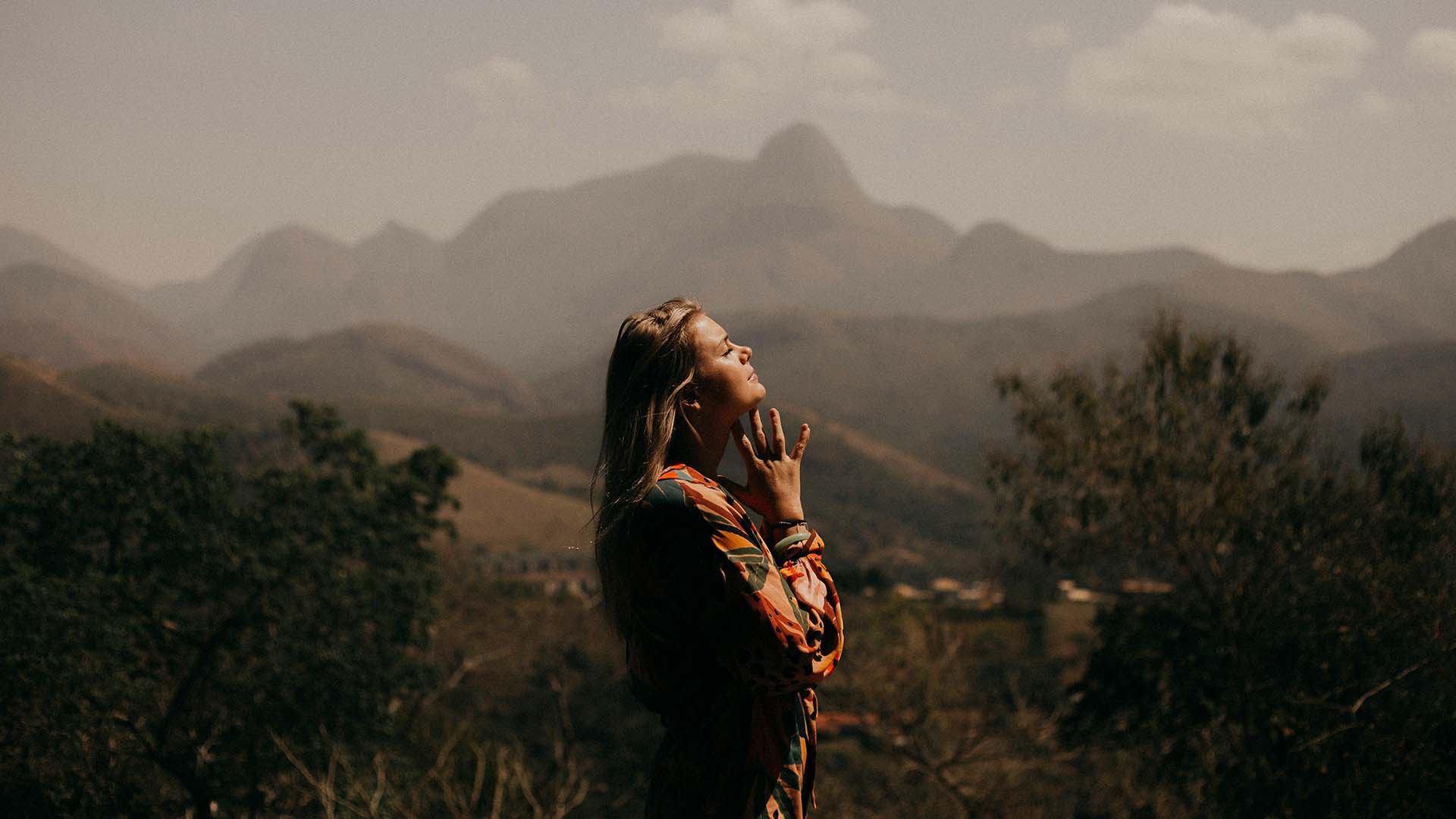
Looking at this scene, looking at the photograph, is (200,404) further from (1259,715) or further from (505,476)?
(1259,715)

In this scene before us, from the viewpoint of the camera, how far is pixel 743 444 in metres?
2.64

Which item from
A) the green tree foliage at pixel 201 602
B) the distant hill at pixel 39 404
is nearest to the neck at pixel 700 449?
the green tree foliage at pixel 201 602

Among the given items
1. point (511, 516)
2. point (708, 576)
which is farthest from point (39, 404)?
point (708, 576)

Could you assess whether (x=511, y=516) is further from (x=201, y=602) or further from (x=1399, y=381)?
(x=1399, y=381)

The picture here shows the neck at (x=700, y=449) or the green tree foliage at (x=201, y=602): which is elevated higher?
the neck at (x=700, y=449)

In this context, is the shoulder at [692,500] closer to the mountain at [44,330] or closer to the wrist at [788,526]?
the wrist at [788,526]

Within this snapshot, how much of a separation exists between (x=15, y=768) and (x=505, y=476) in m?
132

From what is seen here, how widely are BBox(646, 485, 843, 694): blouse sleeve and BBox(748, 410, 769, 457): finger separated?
0.91 feet

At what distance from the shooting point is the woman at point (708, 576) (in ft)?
7.52

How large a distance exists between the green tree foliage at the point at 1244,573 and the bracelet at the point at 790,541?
636 centimetres

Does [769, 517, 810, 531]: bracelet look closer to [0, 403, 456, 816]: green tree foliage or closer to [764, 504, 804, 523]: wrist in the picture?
[764, 504, 804, 523]: wrist

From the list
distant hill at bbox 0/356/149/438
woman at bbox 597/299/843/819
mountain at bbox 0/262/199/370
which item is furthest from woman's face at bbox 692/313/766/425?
mountain at bbox 0/262/199/370

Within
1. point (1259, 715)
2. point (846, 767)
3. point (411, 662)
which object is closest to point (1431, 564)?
point (1259, 715)

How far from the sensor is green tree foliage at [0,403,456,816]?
9969mm
